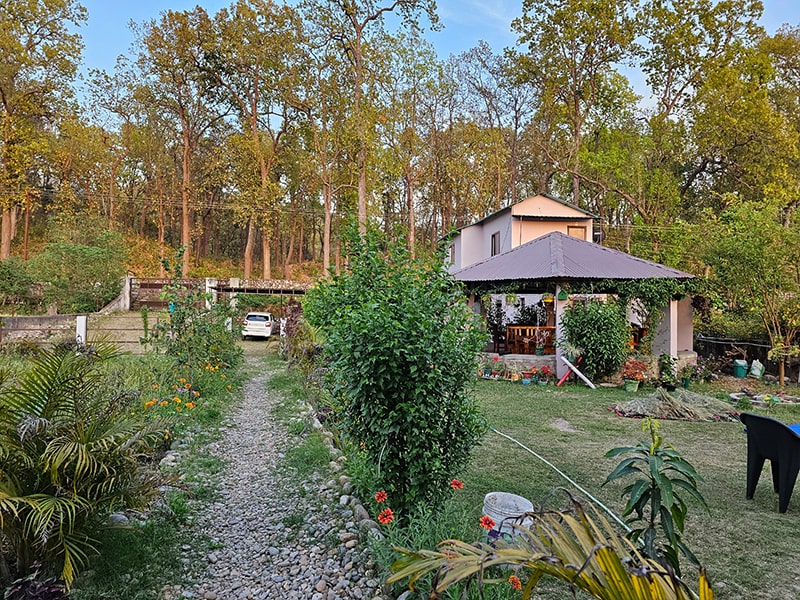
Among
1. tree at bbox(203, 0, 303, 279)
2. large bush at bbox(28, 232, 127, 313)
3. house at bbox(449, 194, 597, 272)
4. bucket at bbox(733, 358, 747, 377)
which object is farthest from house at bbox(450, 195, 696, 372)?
tree at bbox(203, 0, 303, 279)

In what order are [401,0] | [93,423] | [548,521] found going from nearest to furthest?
[548,521], [93,423], [401,0]

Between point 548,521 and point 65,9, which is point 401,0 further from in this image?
point 548,521

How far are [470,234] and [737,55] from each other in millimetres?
14086

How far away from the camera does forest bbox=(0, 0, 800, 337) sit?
1955 centimetres

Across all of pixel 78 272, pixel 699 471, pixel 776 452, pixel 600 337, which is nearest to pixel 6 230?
pixel 78 272

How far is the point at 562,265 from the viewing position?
418 inches

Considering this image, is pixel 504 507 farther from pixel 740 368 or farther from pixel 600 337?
pixel 740 368

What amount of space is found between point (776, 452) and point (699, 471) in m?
1.10

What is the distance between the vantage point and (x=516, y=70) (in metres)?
22.5

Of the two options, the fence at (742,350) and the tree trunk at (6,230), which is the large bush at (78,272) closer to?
the tree trunk at (6,230)

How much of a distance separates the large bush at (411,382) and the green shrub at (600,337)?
7373mm

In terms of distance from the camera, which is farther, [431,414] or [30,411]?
[431,414]

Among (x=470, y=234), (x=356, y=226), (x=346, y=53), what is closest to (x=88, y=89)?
(x=346, y=53)

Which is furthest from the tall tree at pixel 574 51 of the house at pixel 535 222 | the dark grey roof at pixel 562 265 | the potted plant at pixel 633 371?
the potted plant at pixel 633 371
